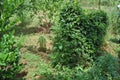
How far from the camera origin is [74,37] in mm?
6059

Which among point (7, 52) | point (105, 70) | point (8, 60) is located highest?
point (7, 52)

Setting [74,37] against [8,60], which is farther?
[74,37]

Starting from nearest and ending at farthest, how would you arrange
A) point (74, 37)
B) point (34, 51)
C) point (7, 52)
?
1. point (7, 52)
2. point (74, 37)
3. point (34, 51)

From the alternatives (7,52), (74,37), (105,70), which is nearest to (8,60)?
(7,52)

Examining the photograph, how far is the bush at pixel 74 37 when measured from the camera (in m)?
6.05

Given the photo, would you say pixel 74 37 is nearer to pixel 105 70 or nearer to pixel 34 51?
pixel 105 70

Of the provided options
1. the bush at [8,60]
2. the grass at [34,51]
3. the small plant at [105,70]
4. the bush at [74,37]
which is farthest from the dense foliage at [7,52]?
the small plant at [105,70]

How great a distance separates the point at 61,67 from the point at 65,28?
0.86 metres

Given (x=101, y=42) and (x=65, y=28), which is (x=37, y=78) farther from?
(x=101, y=42)

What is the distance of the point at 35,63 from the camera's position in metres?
6.36

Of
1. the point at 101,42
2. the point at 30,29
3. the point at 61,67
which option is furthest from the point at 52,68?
the point at 30,29

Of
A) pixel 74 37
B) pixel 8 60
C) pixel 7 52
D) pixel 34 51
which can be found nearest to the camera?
pixel 8 60

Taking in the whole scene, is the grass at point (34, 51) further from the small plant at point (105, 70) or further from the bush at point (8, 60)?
the small plant at point (105, 70)

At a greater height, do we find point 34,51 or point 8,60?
point 8,60
